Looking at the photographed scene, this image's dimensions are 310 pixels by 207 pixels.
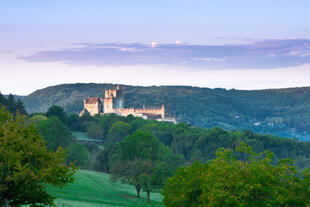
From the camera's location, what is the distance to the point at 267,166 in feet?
100

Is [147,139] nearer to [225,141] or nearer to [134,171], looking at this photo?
[134,171]

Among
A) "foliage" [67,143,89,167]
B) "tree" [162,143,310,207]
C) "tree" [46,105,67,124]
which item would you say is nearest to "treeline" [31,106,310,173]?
"tree" [46,105,67,124]

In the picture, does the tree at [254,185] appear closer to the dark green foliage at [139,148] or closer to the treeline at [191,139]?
A: the dark green foliage at [139,148]

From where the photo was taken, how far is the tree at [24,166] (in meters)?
26.0

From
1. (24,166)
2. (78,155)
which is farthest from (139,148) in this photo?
(24,166)

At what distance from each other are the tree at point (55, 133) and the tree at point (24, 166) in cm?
8075

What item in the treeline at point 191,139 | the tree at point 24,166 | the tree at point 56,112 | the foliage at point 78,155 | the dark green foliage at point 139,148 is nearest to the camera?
the tree at point 24,166

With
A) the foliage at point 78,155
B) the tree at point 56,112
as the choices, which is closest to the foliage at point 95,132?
the tree at point 56,112

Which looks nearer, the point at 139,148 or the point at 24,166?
the point at 24,166

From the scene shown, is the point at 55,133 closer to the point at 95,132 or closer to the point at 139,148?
the point at 139,148

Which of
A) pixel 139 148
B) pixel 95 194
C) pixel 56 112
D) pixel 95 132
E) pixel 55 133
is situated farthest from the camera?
pixel 95 132

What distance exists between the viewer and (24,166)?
25625mm

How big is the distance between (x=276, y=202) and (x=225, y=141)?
11956 cm

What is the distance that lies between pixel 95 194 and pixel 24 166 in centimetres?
3351
